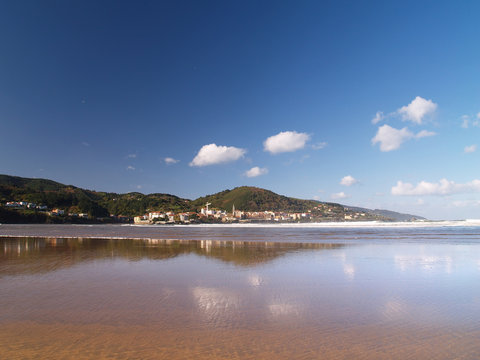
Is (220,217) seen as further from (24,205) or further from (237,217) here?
(24,205)

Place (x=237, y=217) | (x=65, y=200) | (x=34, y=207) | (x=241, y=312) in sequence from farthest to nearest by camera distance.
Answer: (x=237, y=217), (x=65, y=200), (x=34, y=207), (x=241, y=312)

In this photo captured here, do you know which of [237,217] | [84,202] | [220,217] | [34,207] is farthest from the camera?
[237,217]

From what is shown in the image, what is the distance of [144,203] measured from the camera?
18250 cm

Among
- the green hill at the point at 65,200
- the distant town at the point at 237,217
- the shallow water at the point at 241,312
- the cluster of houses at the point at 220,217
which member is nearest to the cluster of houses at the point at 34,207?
the green hill at the point at 65,200

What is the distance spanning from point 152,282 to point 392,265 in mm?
9421

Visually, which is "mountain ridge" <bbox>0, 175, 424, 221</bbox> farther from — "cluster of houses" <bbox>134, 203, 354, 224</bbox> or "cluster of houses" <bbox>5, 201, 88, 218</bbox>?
"cluster of houses" <bbox>134, 203, 354, 224</bbox>

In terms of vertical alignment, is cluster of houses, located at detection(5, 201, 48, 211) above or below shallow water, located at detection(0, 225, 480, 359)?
above

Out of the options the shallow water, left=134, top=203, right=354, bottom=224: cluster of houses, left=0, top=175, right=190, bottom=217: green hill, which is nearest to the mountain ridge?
left=0, top=175, right=190, bottom=217: green hill

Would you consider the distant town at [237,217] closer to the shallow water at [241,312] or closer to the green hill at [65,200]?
the green hill at [65,200]

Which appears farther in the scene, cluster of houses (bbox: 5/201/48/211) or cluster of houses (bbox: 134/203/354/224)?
cluster of houses (bbox: 134/203/354/224)

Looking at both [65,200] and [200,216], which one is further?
[200,216]

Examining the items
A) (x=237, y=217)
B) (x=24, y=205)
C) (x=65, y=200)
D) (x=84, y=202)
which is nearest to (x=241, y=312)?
(x=24, y=205)

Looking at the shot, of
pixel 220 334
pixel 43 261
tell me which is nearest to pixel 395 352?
pixel 220 334

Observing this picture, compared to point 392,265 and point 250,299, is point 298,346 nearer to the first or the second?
point 250,299
